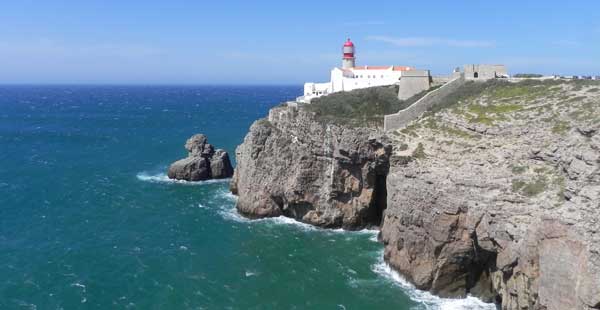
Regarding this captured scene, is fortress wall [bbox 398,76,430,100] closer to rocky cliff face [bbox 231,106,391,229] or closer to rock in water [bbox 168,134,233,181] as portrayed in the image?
rocky cliff face [bbox 231,106,391,229]

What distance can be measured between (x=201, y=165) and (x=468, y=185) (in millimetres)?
44329

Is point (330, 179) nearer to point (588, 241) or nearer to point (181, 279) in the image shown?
point (181, 279)

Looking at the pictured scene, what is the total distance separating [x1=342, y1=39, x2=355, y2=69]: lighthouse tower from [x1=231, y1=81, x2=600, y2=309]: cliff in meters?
25.9

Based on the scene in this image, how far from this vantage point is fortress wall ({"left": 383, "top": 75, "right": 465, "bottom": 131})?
177 ft

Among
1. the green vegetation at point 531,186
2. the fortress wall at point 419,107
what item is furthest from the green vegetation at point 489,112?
the green vegetation at point 531,186

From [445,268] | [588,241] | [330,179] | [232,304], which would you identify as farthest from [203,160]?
[588,241]

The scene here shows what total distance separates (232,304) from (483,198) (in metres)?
20.0

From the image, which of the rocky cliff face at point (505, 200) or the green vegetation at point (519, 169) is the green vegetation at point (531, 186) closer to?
the rocky cliff face at point (505, 200)

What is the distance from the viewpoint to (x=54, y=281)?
41.6 metres

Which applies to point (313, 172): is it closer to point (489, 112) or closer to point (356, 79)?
point (489, 112)

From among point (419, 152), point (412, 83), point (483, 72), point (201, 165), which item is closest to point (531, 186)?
point (419, 152)

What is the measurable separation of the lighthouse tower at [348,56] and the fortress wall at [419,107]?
23.9 meters

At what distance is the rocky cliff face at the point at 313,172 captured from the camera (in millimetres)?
52344

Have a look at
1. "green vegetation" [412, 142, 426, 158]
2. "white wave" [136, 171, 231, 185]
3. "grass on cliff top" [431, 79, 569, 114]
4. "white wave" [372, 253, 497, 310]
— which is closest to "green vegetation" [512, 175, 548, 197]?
"white wave" [372, 253, 497, 310]
